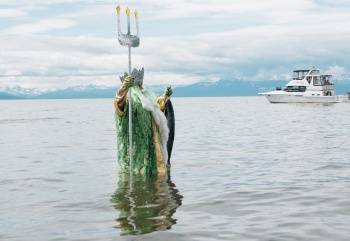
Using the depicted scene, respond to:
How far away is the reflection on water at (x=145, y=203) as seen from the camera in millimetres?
7793

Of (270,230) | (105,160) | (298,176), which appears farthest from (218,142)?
(270,230)

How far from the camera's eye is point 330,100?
3066 inches

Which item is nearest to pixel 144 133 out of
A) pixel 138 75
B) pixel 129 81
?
pixel 138 75

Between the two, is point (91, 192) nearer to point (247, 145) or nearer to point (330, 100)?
point (247, 145)

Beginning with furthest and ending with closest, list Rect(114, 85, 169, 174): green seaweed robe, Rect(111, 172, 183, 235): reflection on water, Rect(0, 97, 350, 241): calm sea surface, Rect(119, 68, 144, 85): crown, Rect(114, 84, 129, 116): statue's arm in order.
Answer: Rect(114, 85, 169, 174): green seaweed robe
Rect(119, 68, 144, 85): crown
Rect(114, 84, 129, 116): statue's arm
Rect(111, 172, 183, 235): reflection on water
Rect(0, 97, 350, 241): calm sea surface

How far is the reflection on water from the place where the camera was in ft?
25.6

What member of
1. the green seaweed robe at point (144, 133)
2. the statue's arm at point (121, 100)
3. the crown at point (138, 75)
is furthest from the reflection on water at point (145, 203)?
the crown at point (138, 75)

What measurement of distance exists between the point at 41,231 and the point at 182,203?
270cm

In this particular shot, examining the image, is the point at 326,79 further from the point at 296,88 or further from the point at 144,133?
the point at 144,133

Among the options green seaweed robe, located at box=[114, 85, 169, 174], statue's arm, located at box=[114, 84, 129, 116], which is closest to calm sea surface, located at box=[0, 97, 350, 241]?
green seaweed robe, located at box=[114, 85, 169, 174]

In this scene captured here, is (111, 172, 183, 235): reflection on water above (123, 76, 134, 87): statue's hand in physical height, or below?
below

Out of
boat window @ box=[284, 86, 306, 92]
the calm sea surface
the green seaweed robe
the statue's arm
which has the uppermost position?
boat window @ box=[284, 86, 306, 92]

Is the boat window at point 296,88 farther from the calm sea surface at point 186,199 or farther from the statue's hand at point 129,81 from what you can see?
the statue's hand at point 129,81

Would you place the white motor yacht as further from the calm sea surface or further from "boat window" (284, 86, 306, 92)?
the calm sea surface
